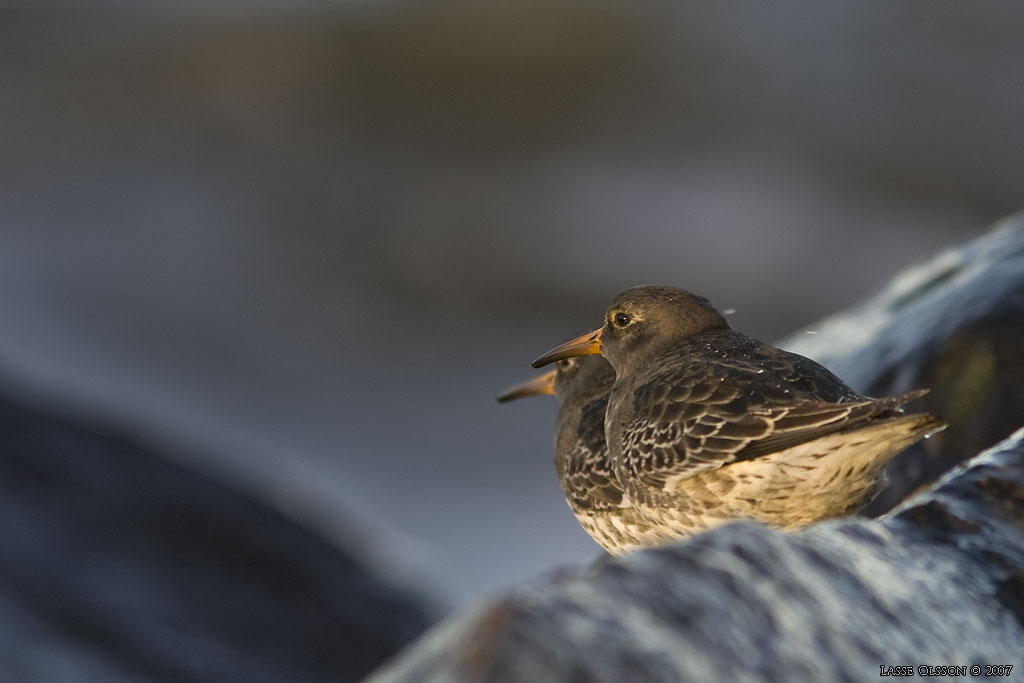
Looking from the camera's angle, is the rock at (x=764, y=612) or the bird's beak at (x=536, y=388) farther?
the bird's beak at (x=536, y=388)

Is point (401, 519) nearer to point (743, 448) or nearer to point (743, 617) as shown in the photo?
point (743, 448)

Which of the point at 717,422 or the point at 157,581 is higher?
the point at 157,581

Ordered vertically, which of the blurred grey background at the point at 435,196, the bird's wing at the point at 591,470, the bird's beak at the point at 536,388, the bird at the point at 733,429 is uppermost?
the blurred grey background at the point at 435,196

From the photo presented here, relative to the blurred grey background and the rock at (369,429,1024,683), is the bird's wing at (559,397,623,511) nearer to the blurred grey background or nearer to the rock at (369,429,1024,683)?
the rock at (369,429,1024,683)

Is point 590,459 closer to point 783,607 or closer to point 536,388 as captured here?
point 536,388

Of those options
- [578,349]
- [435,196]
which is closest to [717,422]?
→ [578,349]

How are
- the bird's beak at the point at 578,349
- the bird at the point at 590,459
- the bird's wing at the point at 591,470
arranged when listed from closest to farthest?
Result: the bird at the point at 590,459 → the bird's wing at the point at 591,470 → the bird's beak at the point at 578,349

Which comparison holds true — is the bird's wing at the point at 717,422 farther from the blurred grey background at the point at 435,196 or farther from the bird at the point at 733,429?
the blurred grey background at the point at 435,196

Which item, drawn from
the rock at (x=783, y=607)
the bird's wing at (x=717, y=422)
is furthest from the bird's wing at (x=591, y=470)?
the rock at (x=783, y=607)
